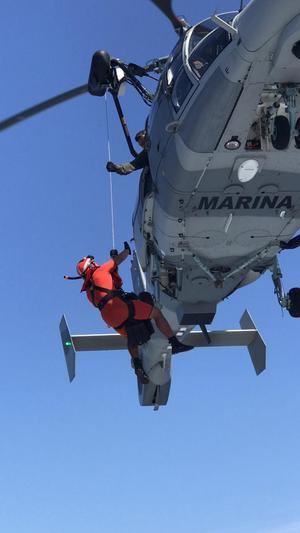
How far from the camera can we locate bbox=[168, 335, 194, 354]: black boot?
12.4 meters

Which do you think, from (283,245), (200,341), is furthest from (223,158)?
(200,341)

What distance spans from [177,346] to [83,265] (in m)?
2.65

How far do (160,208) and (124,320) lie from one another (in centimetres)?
237

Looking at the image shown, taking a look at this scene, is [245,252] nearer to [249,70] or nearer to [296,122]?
[296,122]

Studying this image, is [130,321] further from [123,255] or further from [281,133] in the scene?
[281,133]

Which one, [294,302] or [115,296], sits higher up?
[294,302]

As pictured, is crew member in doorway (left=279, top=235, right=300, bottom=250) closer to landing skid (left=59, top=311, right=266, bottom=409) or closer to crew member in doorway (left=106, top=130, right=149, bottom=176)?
crew member in doorway (left=106, top=130, right=149, bottom=176)

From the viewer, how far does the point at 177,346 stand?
12.8 meters

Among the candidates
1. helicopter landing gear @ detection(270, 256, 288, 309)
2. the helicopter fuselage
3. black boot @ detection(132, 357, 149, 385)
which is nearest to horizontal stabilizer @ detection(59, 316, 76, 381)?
black boot @ detection(132, 357, 149, 385)

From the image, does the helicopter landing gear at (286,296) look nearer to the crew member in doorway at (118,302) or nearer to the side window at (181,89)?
the crew member in doorway at (118,302)

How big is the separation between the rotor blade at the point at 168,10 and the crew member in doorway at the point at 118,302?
3845 millimetres

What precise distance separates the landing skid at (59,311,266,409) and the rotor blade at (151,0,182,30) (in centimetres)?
645

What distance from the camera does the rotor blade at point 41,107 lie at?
31.3ft

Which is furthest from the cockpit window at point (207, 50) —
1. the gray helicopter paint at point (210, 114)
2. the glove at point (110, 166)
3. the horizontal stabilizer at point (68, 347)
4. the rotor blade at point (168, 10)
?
the horizontal stabilizer at point (68, 347)
